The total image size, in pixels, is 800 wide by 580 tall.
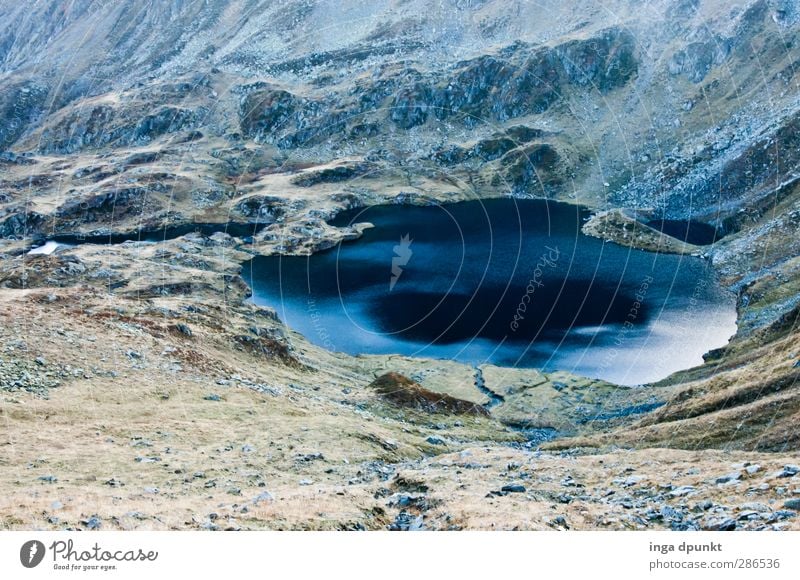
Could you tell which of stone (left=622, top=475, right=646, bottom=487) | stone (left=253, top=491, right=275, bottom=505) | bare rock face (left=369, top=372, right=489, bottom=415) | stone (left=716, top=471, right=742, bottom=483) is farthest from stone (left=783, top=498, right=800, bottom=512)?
bare rock face (left=369, top=372, right=489, bottom=415)

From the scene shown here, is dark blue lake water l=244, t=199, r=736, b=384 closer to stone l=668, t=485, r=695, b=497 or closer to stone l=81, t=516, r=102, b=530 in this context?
stone l=668, t=485, r=695, b=497

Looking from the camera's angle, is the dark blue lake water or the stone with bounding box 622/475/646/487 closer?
the stone with bounding box 622/475/646/487

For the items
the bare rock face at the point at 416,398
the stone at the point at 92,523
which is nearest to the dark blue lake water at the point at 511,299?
the bare rock face at the point at 416,398

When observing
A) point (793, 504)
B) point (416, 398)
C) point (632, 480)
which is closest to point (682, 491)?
point (632, 480)

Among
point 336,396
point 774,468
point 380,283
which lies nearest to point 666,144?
point 380,283

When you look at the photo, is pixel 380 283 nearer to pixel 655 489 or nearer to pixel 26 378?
pixel 26 378

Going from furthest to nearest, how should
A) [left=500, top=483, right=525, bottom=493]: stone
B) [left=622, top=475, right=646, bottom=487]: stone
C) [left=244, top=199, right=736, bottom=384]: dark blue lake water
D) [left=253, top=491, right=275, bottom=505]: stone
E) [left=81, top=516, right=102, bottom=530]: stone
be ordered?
[left=244, top=199, right=736, bottom=384]: dark blue lake water, [left=500, top=483, right=525, bottom=493]: stone, [left=622, top=475, right=646, bottom=487]: stone, [left=253, top=491, right=275, bottom=505]: stone, [left=81, top=516, right=102, bottom=530]: stone
